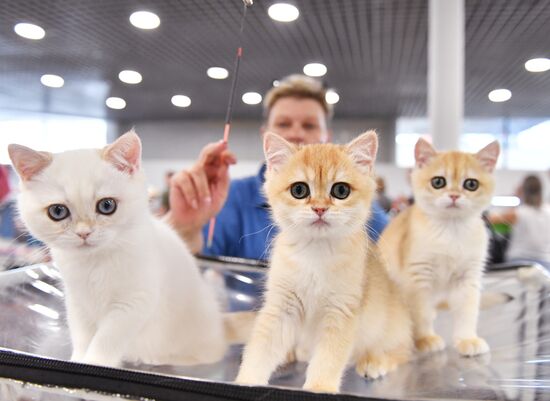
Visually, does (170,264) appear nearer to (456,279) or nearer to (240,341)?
(240,341)

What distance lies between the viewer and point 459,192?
0.80 m

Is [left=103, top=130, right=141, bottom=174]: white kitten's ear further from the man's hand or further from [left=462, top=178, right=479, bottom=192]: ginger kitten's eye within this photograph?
[left=462, top=178, right=479, bottom=192]: ginger kitten's eye

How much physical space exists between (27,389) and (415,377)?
0.53m

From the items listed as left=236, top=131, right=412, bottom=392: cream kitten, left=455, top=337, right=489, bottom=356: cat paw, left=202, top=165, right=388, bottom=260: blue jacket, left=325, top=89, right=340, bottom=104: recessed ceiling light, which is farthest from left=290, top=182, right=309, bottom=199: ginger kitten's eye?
left=325, top=89, right=340, bottom=104: recessed ceiling light

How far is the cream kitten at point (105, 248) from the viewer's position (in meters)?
0.63

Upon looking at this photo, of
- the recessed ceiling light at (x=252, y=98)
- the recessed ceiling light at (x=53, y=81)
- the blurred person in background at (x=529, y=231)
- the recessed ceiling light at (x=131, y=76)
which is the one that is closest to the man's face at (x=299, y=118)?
the recessed ceiling light at (x=252, y=98)

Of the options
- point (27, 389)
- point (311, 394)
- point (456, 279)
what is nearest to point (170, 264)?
point (27, 389)

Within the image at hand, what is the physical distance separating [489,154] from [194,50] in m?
0.58

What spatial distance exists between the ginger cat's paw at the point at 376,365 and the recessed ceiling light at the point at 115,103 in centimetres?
63

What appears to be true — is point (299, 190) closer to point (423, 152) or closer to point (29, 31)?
point (423, 152)

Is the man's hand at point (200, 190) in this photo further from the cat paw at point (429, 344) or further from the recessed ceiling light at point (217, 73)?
the cat paw at point (429, 344)

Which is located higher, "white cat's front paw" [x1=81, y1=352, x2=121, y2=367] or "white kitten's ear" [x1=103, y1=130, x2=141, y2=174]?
"white kitten's ear" [x1=103, y1=130, x2=141, y2=174]

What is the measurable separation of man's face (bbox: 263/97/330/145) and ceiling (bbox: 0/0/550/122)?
17 centimetres

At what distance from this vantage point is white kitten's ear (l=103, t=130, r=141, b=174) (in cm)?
67
